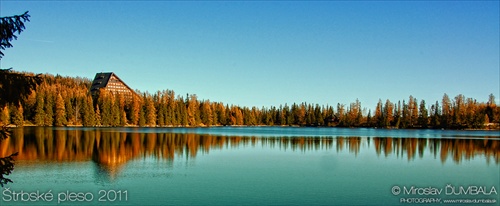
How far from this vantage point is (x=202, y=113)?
5536 inches

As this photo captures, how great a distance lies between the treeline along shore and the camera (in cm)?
9344

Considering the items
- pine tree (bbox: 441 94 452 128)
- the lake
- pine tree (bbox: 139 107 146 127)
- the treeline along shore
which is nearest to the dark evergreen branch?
the lake

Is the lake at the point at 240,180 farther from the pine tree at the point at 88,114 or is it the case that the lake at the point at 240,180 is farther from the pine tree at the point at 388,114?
the pine tree at the point at 388,114

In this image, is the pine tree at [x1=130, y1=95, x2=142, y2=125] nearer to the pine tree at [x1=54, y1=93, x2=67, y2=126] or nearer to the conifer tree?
the conifer tree

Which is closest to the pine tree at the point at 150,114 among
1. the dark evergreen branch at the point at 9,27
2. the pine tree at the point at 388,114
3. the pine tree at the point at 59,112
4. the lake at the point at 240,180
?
the pine tree at the point at 59,112

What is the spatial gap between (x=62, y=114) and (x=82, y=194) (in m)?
85.6

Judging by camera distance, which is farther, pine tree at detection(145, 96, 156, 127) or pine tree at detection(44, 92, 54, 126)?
pine tree at detection(145, 96, 156, 127)

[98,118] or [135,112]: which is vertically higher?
[135,112]

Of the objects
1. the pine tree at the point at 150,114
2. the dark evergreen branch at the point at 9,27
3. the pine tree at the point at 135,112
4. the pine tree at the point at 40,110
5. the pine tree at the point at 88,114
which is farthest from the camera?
the pine tree at the point at 150,114

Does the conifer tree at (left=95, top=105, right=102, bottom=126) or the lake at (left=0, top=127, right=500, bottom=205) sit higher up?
the conifer tree at (left=95, top=105, right=102, bottom=126)

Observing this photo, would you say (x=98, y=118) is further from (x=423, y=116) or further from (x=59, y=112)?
(x=423, y=116)

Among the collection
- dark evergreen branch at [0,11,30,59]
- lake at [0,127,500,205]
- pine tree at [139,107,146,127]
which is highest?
dark evergreen branch at [0,11,30,59]

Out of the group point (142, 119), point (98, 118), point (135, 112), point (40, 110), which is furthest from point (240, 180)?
point (135, 112)

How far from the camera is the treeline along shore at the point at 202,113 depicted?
93.4m
